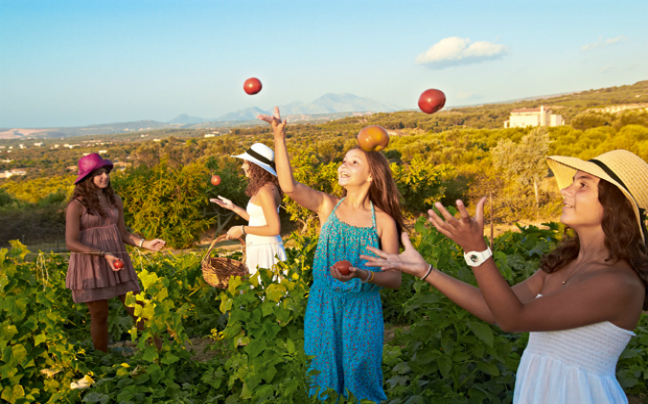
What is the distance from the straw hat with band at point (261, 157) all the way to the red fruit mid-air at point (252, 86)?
59 centimetres

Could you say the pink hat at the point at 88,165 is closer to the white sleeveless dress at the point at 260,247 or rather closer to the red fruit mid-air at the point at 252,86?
the white sleeveless dress at the point at 260,247

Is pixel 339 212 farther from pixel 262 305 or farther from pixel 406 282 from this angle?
pixel 406 282

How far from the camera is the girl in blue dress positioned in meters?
2.16

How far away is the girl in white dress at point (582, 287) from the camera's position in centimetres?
117

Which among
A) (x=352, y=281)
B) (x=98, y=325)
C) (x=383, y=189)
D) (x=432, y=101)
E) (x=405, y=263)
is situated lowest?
(x=98, y=325)

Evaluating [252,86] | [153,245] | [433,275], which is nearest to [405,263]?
[433,275]

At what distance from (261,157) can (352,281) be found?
1.55 metres

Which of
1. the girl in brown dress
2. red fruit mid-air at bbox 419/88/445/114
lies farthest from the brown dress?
red fruit mid-air at bbox 419/88/445/114

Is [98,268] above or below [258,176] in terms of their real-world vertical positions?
below

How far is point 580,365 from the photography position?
127cm

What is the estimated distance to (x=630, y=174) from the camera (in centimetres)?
124

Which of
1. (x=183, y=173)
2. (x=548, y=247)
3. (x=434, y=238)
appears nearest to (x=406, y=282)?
(x=548, y=247)

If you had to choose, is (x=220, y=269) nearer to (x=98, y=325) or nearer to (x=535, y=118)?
(x=98, y=325)

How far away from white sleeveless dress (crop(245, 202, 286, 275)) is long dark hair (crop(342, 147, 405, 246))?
1.28m
